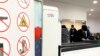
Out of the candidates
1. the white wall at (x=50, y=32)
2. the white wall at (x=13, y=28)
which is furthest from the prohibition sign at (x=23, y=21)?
the white wall at (x=50, y=32)

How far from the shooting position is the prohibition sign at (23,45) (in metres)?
0.75

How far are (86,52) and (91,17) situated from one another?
1211 centimetres

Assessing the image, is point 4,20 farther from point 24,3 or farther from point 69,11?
point 69,11

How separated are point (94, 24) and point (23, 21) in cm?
1313

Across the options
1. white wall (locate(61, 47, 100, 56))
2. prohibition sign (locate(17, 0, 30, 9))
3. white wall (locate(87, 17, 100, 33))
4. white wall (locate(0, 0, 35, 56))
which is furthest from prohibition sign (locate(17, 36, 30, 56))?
white wall (locate(87, 17, 100, 33))

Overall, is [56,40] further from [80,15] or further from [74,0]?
[80,15]

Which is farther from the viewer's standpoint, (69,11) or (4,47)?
(69,11)

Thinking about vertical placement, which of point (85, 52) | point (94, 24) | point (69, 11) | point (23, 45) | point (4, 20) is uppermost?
point (69, 11)

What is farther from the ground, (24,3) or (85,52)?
(24,3)

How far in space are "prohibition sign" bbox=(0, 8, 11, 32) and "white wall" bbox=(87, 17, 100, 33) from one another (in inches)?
495

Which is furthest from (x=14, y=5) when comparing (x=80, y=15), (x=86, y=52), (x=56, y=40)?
(x=80, y=15)

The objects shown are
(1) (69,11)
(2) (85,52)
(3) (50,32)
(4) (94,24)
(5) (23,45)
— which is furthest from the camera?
(4) (94,24)

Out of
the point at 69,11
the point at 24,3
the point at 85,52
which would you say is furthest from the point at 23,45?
the point at 69,11

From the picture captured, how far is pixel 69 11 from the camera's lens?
7242 millimetres
